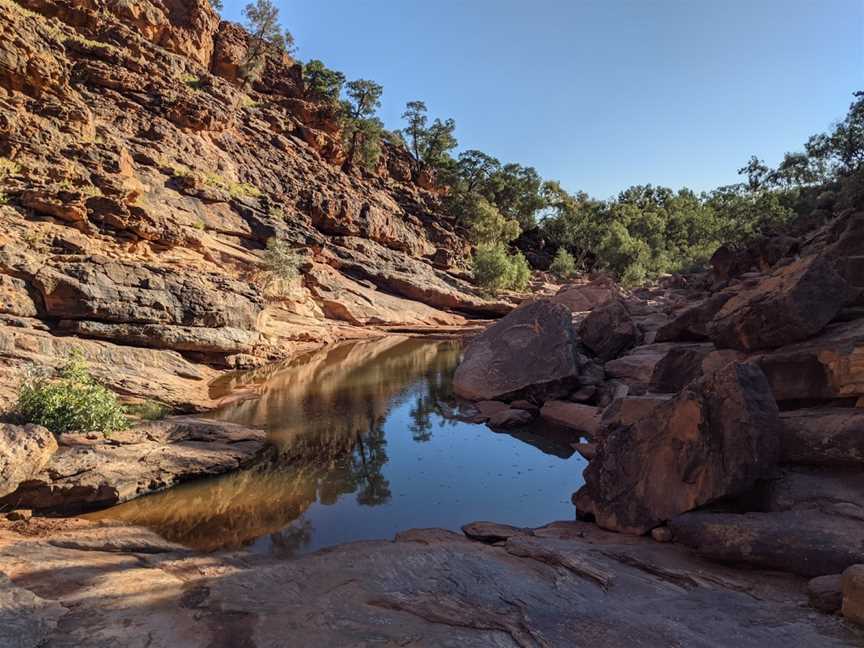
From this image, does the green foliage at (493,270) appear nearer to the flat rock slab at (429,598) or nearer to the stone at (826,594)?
the flat rock slab at (429,598)

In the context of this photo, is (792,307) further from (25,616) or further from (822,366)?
(25,616)

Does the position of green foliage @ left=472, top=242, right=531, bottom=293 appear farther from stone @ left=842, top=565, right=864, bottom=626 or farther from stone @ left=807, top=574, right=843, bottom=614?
stone @ left=842, top=565, right=864, bottom=626

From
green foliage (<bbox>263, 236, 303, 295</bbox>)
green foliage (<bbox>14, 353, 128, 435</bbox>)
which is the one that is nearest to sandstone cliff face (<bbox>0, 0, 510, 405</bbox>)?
green foliage (<bbox>263, 236, 303, 295</bbox>)

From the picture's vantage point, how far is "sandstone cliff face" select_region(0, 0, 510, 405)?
1836cm

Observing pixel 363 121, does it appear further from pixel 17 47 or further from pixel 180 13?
pixel 17 47

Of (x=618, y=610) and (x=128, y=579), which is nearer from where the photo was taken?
(x=618, y=610)

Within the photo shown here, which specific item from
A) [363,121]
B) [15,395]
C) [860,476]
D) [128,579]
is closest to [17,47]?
[15,395]

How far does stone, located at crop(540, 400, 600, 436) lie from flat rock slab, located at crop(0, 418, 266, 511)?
10058 millimetres

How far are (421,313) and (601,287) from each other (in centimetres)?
1693

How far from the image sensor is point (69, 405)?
1139 centimetres

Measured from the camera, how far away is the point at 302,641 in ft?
15.8

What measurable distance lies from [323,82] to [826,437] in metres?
69.1

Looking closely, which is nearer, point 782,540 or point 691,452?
point 782,540

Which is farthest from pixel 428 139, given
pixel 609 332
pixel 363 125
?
pixel 609 332
